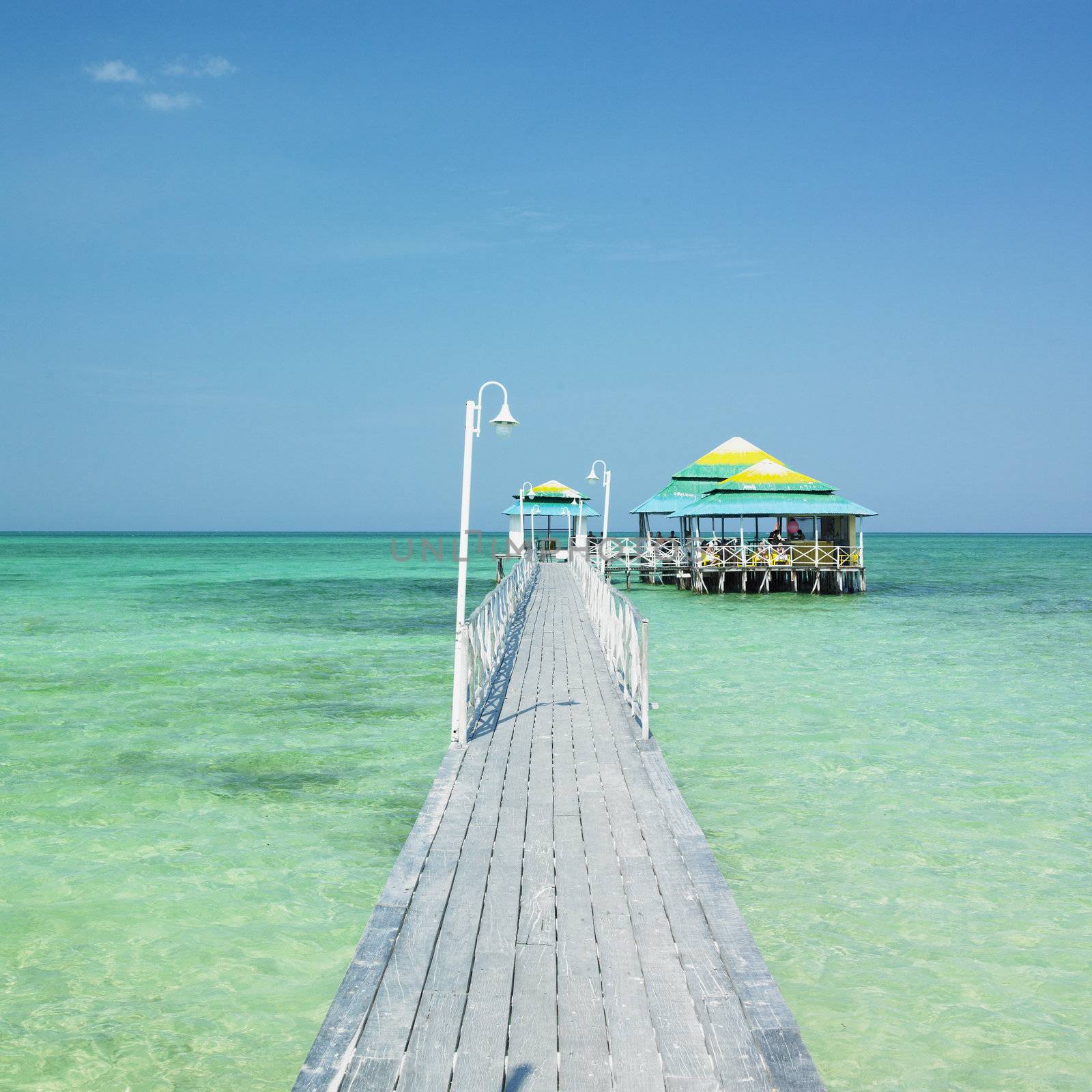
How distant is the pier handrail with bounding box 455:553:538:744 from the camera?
24.8 feet

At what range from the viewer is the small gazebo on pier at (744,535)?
2662 cm

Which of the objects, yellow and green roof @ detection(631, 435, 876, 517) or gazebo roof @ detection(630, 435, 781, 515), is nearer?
yellow and green roof @ detection(631, 435, 876, 517)

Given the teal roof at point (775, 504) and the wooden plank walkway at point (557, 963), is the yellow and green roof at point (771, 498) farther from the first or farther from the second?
the wooden plank walkway at point (557, 963)

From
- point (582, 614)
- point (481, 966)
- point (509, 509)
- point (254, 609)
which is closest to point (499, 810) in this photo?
point (481, 966)

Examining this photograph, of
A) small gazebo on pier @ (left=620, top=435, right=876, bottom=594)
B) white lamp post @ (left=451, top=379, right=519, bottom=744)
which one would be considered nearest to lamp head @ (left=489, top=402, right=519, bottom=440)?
white lamp post @ (left=451, top=379, right=519, bottom=744)

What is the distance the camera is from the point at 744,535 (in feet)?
90.8

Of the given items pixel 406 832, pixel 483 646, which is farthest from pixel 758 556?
pixel 406 832

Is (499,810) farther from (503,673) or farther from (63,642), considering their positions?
(63,642)

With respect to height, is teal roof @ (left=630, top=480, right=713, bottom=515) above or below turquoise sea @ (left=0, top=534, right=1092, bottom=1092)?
above

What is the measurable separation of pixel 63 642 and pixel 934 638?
56.7 ft

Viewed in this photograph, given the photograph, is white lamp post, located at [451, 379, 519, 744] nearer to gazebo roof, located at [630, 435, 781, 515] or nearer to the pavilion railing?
the pavilion railing

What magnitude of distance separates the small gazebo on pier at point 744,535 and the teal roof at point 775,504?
0.08 feet

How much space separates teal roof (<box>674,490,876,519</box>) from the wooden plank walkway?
20.8m

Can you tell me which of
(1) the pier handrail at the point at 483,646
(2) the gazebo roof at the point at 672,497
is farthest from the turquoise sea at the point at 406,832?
(2) the gazebo roof at the point at 672,497
